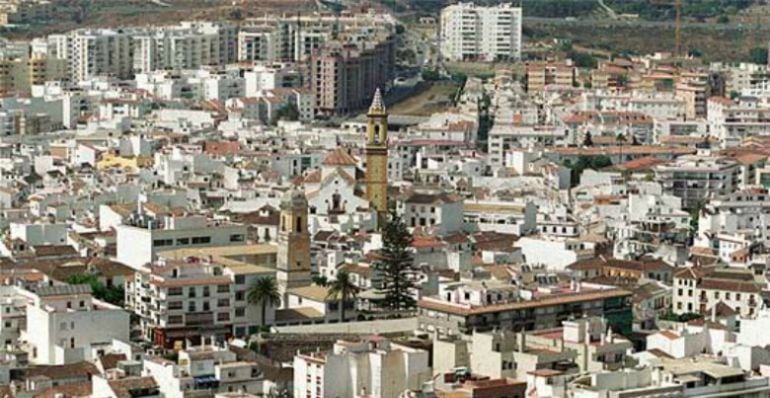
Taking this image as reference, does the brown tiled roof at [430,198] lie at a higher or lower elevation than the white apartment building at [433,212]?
higher

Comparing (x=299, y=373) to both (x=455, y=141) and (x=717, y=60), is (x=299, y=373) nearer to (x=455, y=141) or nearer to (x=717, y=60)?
(x=455, y=141)

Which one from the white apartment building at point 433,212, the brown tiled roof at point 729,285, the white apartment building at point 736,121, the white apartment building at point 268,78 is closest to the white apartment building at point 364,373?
the brown tiled roof at point 729,285

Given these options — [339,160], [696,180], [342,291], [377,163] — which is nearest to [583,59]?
[696,180]

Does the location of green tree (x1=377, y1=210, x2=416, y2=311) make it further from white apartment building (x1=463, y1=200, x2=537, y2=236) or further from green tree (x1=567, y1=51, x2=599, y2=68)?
green tree (x1=567, y1=51, x2=599, y2=68)

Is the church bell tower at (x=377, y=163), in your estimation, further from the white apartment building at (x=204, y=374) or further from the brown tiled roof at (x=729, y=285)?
the white apartment building at (x=204, y=374)

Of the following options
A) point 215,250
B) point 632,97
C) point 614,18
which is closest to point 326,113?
point 632,97
